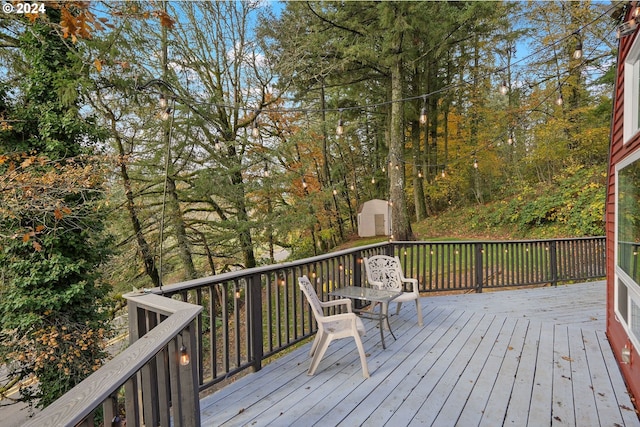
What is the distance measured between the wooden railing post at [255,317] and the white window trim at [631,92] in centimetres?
342

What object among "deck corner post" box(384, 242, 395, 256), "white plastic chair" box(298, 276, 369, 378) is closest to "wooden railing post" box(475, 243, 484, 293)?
"deck corner post" box(384, 242, 395, 256)

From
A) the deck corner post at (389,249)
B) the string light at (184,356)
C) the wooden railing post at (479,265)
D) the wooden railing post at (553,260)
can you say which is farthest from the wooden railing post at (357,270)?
the wooden railing post at (553,260)

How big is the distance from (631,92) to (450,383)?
2981 millimetres

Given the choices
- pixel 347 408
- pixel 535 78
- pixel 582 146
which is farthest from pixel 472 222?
pixel 347 408

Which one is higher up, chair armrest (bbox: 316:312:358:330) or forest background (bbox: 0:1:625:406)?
forest background (bbox: 0:1:625:406)

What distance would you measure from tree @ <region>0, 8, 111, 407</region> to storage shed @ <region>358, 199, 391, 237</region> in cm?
1152

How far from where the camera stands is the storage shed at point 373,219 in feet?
51.4

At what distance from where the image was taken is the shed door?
1570cm

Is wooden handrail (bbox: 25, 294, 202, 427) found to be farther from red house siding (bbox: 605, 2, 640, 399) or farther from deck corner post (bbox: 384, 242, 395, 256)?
deck corner post (bbox: 384, 242, 395, 256)

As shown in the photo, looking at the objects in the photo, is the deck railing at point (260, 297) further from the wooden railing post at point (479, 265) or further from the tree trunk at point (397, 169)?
the tree trunk at point (397, 169)

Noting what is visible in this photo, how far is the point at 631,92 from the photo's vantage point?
2.87 m

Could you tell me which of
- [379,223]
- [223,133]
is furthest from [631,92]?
[379,223]

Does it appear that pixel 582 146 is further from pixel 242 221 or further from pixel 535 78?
pixel 242 221

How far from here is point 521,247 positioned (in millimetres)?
6352
